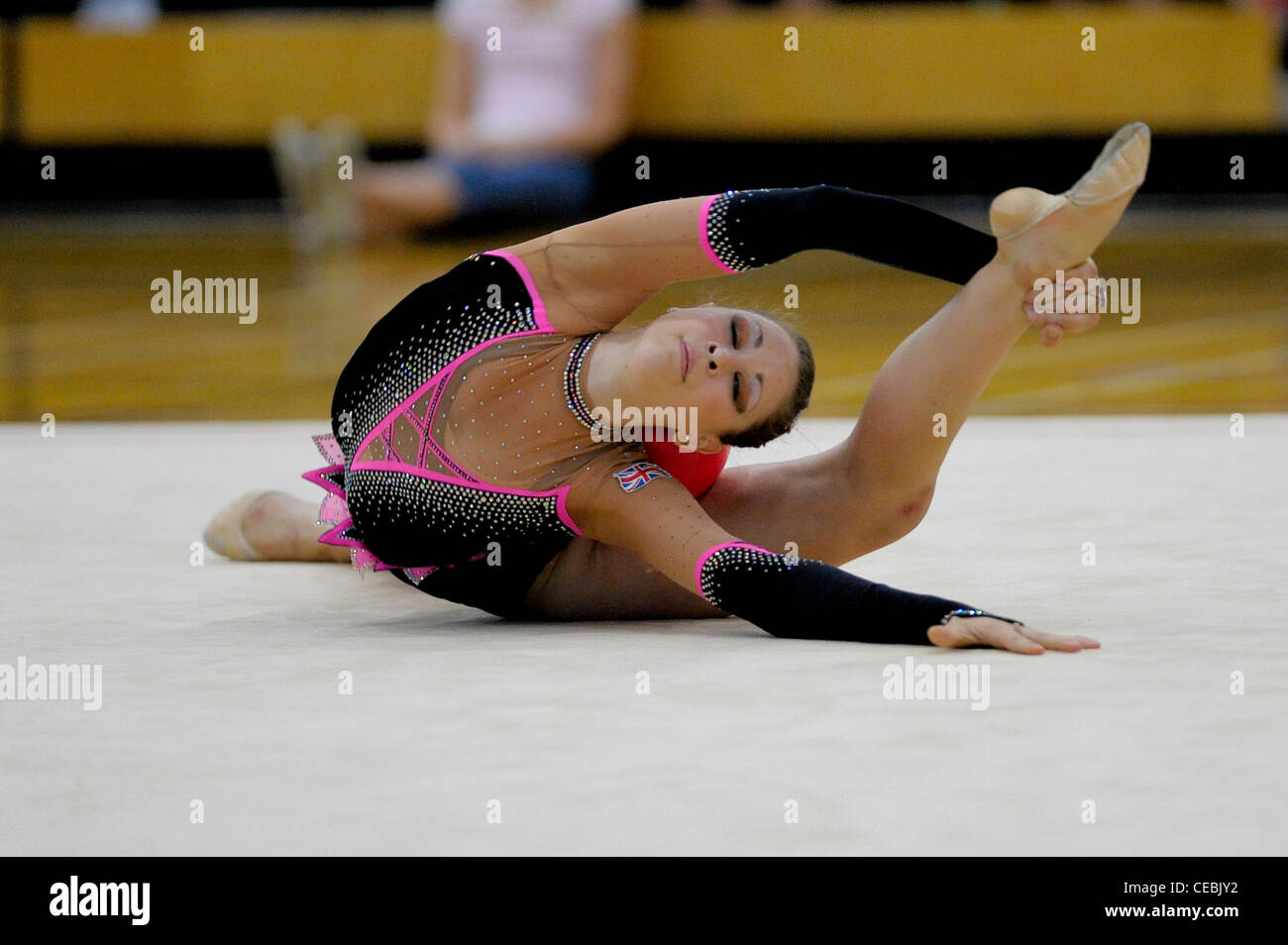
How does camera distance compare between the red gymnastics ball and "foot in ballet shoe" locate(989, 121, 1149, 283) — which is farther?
the red gymnastics ball

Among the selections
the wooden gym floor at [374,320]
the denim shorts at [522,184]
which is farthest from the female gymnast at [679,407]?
the denim shorts at [522,184]

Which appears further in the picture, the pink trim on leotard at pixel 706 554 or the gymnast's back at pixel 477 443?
the gymnast's back at pixel 477 443

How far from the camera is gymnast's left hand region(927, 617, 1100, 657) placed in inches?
60.6

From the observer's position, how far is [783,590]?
1610 millimetres

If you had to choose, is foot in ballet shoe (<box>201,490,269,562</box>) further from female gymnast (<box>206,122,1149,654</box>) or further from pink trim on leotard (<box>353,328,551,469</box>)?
pink trim on leotard (<box>353,328,551,469</box>)

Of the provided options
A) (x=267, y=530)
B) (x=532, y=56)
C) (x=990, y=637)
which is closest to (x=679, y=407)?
(x=990, y=637)

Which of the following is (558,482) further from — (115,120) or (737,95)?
(115,120)

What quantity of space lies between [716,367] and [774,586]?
8.9 inches

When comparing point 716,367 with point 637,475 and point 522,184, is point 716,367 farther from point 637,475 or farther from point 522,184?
point 522,184

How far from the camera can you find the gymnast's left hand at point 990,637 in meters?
1.54

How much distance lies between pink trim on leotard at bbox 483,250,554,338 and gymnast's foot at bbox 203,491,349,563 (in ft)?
1.85

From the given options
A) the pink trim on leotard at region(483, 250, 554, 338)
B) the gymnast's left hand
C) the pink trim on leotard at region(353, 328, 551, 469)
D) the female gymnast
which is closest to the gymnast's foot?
the female gymnast

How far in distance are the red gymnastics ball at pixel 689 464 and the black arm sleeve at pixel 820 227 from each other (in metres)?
0.23

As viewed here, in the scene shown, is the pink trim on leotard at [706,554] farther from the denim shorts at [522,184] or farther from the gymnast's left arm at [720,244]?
the denim shorts at [522,184]
